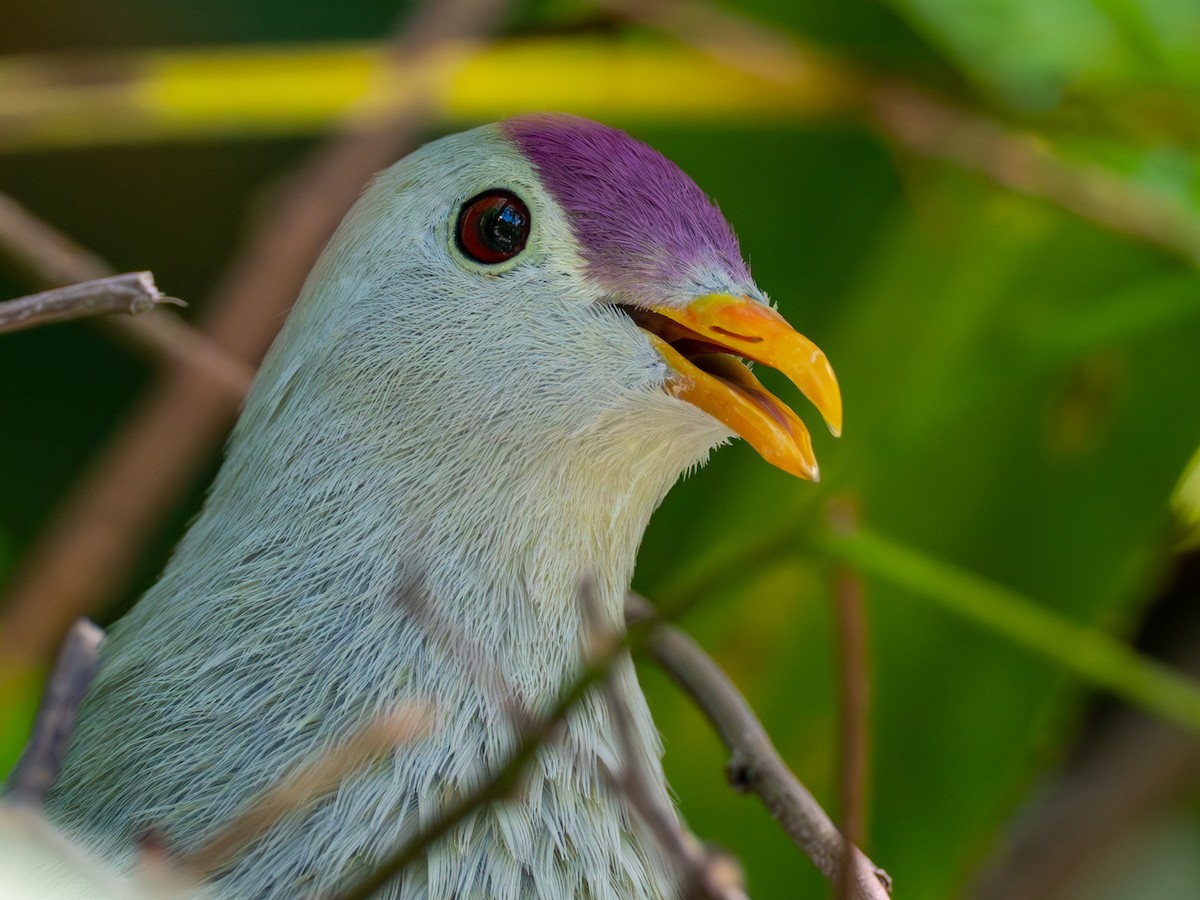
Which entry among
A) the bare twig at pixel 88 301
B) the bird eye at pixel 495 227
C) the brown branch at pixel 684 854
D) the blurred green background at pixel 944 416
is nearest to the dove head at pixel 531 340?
the bird eye at pixel 495 227

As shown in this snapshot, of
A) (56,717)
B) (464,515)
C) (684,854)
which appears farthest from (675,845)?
(56,717)

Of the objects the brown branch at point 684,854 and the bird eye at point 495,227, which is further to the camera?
the bird eye at point 495,227

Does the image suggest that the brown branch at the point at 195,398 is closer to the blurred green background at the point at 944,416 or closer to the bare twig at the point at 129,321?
the bare twig at the point at 129,321

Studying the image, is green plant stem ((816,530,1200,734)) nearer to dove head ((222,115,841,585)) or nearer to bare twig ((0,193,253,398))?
dove head ((222,115,841,585))

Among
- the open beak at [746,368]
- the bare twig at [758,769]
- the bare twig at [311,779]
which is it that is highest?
the open beak at [746,368]

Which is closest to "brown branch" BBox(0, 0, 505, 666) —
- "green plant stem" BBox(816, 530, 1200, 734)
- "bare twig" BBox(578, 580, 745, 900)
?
"green plant stem" BBox(816, 530, 1200, 734)

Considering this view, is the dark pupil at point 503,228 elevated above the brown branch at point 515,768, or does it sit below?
above

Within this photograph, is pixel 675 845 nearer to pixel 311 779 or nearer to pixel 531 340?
pixel 311 779
